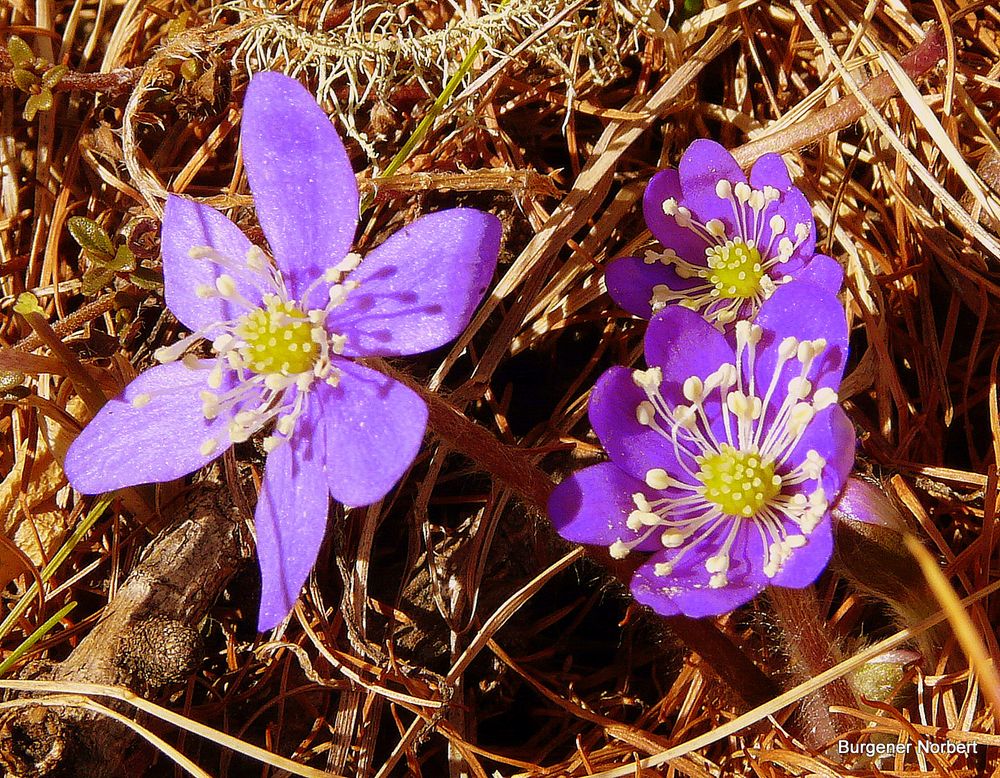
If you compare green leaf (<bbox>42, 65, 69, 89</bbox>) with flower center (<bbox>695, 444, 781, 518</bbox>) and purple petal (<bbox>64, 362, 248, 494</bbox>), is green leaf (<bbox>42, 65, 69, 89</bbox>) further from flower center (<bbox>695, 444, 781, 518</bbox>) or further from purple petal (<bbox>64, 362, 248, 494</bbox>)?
flower center (<bbox>695, 444, 781, 518</bbox>)

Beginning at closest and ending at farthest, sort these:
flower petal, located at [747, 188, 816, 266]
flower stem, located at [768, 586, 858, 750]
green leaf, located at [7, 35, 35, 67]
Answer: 1. flower stem, located at [768, 586, 858, 750]
2. flower petal, located at [747, 188, 816, 266]
3. green leaf, located at [7, 35, 35, 67]

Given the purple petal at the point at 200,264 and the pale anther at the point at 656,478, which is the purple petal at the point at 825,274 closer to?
the pale anther at the point at 656,478

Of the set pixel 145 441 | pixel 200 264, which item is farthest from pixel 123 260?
pixel 145 441

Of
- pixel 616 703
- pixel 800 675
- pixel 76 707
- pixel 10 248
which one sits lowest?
pixel 616 703

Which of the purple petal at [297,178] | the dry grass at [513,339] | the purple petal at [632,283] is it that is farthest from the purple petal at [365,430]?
the purple petal at [632,283]

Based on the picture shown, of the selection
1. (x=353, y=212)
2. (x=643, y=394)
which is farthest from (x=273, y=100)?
A: (x=643, y=394)

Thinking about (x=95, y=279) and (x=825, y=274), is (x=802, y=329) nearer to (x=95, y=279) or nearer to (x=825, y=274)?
(x=825, y=274)

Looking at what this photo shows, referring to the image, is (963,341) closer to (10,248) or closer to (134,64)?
(134,64)

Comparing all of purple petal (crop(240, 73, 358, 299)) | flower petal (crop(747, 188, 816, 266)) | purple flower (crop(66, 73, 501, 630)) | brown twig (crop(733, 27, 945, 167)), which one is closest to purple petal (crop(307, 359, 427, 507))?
purple flower (crop(66, 73, 501, 630))
